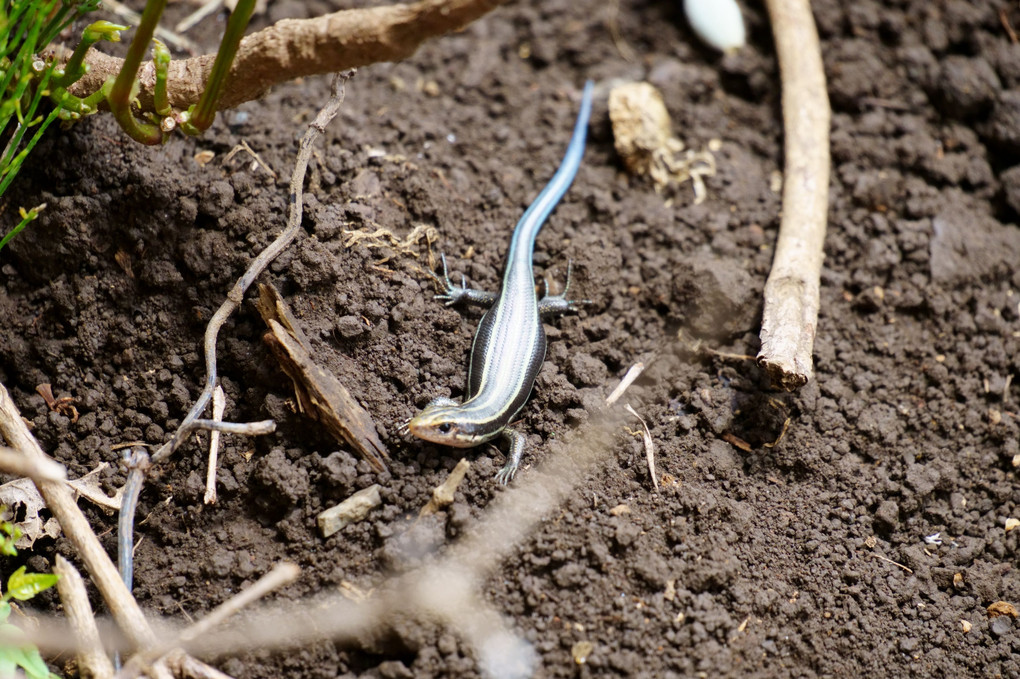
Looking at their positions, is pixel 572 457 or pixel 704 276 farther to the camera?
pixel 704 276

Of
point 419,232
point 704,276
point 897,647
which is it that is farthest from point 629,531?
point 419,232

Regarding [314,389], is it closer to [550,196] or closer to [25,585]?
[25,585]

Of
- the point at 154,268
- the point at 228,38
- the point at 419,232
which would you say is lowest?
the point at 419,232

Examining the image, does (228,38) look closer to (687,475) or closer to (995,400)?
(687,475)

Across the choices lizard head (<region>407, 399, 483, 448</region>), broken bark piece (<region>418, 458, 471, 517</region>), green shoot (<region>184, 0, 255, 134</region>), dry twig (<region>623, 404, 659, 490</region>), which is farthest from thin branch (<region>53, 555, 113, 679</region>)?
dry twig (<region>623, 404, 659, 490</region>)

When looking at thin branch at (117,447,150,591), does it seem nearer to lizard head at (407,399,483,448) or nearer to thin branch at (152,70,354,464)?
thin branch at (152,70,354,464)

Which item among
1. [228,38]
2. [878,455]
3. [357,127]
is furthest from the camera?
[357,127]
